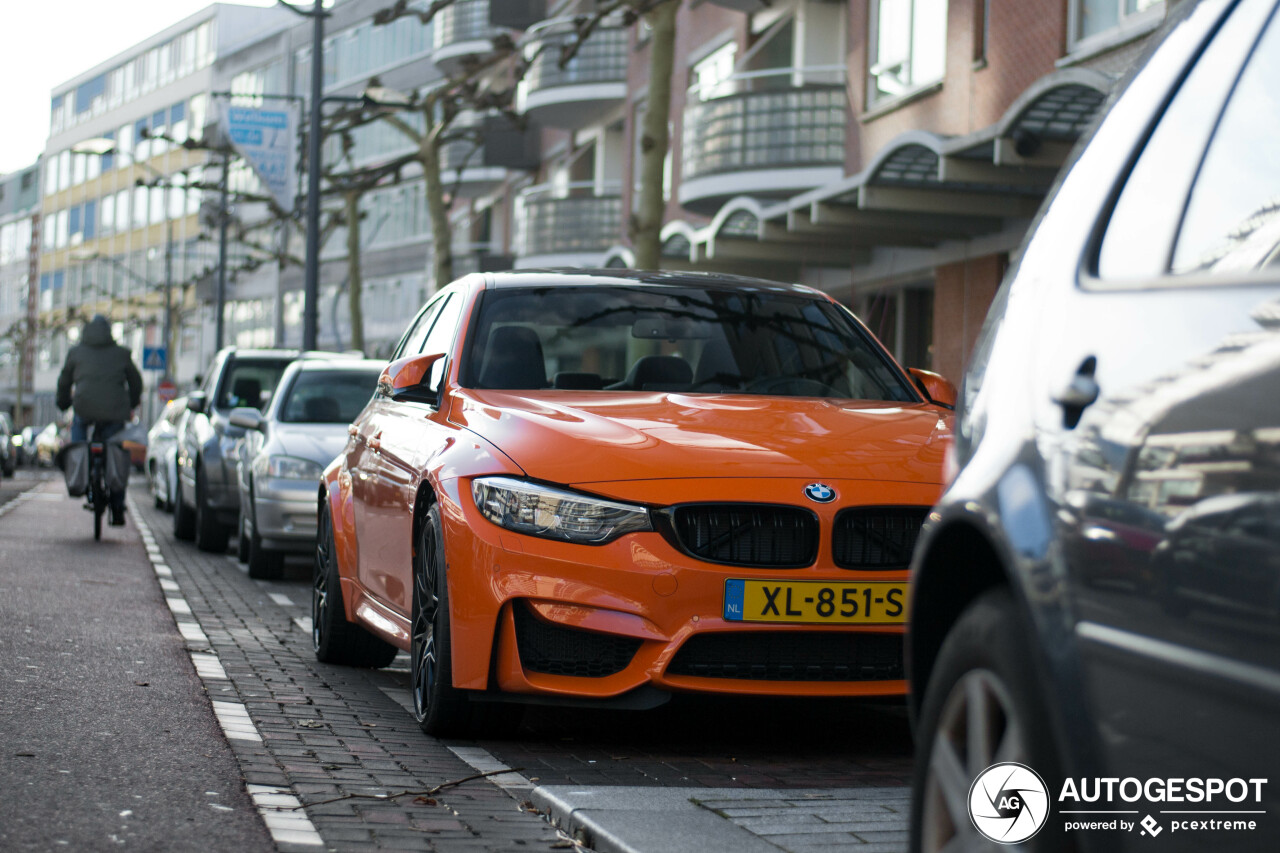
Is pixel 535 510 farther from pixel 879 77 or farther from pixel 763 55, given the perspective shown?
pixel 763 55

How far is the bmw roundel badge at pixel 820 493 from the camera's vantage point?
578 cm

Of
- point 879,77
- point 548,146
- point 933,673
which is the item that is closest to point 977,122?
point 879,77

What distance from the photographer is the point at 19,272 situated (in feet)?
394

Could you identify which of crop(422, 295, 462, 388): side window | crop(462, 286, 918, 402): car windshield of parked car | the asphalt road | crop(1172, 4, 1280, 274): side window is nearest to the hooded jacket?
the asphalt road

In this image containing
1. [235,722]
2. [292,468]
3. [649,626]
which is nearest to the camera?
[649,626]

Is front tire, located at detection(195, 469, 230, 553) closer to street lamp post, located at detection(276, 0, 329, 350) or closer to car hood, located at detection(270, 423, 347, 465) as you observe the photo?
car hood, located at detection(270, 423, 347, 465)

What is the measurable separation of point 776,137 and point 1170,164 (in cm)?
2137

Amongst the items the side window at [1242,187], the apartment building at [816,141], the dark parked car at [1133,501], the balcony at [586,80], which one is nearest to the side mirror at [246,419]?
the apartment building at [816,141]

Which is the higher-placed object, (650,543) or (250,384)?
(250,384)

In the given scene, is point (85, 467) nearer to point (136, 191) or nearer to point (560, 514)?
point (560, 514)

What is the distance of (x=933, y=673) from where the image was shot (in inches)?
127

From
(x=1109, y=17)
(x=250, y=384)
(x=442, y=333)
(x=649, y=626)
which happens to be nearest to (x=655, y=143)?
(x=1109, y=17)

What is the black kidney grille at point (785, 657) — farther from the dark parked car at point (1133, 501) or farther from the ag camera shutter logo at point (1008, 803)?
the ag camera shutter logo at point (1008, 803)

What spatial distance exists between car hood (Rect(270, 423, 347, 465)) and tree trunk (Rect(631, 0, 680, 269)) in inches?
202
